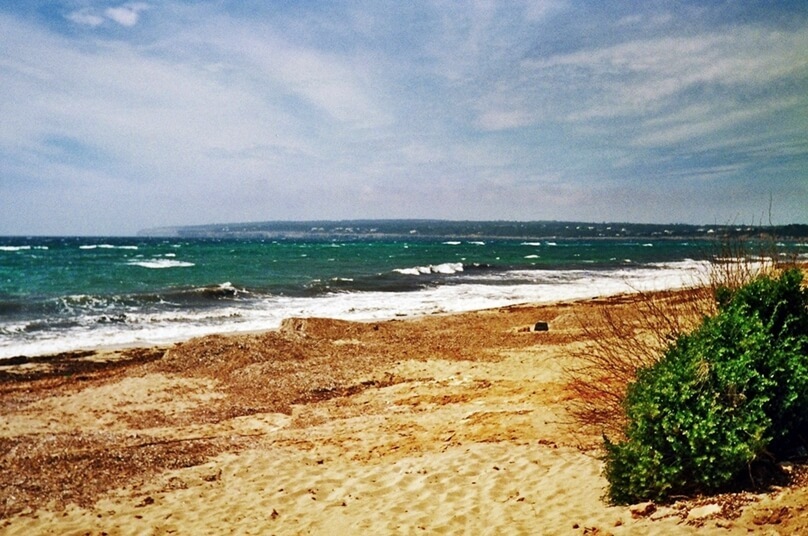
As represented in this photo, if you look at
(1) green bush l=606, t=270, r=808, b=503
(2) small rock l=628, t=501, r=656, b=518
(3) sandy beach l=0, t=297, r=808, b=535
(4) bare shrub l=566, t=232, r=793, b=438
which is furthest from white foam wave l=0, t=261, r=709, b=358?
(2) small rock l=628, t=501, r=656, b=518

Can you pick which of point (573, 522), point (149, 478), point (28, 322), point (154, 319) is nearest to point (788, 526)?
point (573, 522)

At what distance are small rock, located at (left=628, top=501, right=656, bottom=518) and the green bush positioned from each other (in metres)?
0.10

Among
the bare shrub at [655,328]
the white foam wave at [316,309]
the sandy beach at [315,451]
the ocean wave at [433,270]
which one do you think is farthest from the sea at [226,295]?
the sandy beach at [315,451]

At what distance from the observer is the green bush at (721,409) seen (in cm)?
448

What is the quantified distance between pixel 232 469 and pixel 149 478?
1007 mm

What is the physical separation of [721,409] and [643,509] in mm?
1104

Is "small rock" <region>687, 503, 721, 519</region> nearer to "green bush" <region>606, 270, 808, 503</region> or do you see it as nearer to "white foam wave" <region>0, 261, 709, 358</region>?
"green bush" <region>606, 270, 808, 503</region>

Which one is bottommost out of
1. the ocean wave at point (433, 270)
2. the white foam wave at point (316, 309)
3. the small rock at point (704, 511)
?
the white foam wave at point (316, 309)

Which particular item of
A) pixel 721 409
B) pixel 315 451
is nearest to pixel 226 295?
pixel 315 451

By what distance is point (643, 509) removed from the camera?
14.8ft

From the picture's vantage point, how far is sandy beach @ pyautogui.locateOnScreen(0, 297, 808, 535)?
516 centimetres

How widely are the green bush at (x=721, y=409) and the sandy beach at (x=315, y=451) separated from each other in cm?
23

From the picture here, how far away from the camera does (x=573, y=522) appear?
4680 mm

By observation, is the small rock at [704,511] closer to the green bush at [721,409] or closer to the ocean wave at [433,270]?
the green bush at [721,409]
